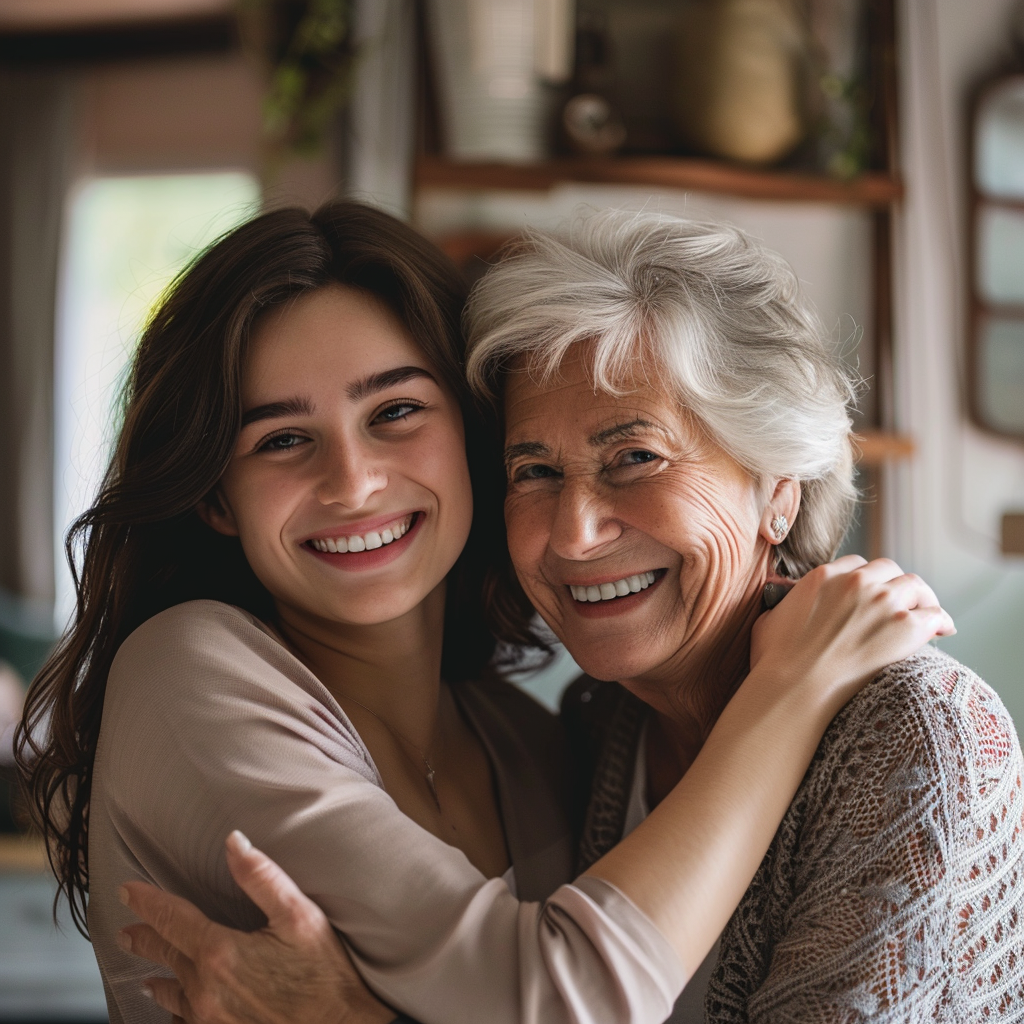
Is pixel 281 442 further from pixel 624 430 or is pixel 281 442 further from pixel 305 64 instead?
pixel 305 64

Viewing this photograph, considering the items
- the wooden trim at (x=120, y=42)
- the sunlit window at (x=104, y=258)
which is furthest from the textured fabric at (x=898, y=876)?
the wooden trim at (x=120, y=42)

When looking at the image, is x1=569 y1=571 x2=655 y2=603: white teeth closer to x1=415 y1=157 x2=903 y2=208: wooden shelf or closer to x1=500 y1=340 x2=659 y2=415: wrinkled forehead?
x1=500 y1=340 x2=659 y2=415: wrinkled forehead

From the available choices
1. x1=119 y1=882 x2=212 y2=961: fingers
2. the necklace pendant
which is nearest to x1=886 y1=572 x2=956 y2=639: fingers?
the necklace pendant

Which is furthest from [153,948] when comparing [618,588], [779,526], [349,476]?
[779,526]

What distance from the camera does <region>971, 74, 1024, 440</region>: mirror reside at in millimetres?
3215

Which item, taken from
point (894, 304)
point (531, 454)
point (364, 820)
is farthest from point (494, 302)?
point (894, 304)

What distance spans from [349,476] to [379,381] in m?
0.14

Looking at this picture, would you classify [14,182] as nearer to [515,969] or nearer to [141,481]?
[141,481]

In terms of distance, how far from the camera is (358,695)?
1.55m

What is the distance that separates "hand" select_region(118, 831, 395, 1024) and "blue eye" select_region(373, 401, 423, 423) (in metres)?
0.60

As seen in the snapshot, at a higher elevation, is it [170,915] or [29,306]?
[29,306]

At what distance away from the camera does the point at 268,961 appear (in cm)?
106

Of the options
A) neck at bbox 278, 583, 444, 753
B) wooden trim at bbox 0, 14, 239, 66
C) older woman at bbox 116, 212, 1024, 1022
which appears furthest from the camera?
wooden trim at bbox 0, 14, 239, 66

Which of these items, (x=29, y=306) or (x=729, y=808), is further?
(x=29, y=306)
